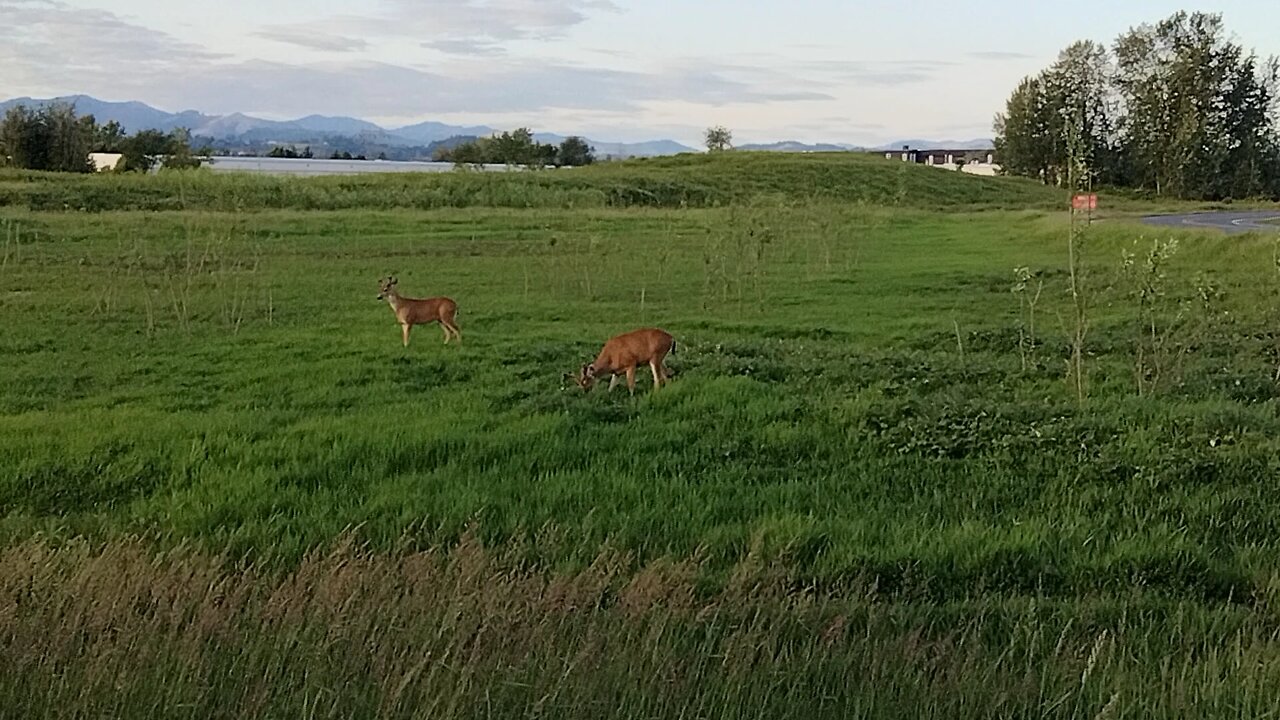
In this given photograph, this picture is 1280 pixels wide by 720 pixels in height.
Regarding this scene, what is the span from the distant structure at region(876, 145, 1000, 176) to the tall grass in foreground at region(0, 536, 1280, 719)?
313ft

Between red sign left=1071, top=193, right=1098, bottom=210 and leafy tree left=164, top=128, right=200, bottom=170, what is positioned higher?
leafy tree left=164, top=128, right=200, bottom=170

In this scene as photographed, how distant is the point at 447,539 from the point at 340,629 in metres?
2.21

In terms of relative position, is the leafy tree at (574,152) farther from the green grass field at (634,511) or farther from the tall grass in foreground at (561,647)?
the tall grass in foreground at (561,647)

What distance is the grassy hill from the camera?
38719 mm

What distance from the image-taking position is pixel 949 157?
123 metres

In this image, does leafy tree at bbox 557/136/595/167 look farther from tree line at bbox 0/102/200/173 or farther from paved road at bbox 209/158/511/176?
tree line at bbox 0/102/200/173

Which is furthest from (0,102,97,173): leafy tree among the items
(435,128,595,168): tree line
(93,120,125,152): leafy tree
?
(435,128,595,168): tree line

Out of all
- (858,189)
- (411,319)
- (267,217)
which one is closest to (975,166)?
(858,189)

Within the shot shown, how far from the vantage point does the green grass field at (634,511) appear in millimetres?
3682

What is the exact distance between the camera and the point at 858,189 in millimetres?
66188

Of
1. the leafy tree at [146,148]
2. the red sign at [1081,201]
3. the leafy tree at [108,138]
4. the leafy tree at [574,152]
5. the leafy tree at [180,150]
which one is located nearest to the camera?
the red sign at [1081,201]

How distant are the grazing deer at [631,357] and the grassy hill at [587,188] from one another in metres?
24.5

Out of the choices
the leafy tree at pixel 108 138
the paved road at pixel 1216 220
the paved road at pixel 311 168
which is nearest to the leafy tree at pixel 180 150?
the paved road at pixel 311 168

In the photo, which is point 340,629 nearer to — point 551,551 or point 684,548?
point 551,551
